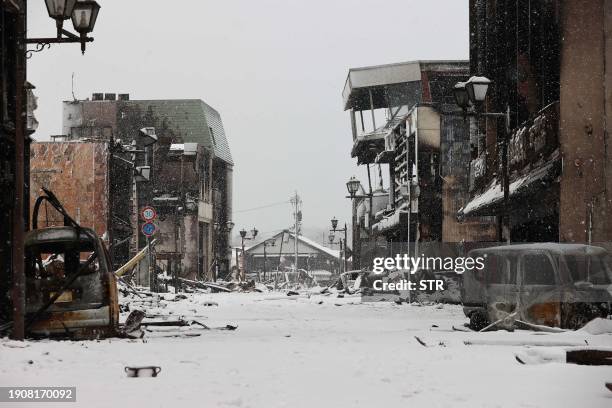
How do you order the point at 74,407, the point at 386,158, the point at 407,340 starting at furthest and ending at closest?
the point at 386,158 → the point at 407,340 → the point at 74,407

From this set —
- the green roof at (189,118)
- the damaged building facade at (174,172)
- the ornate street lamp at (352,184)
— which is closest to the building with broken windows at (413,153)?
the ornate street lamp at (352,184)

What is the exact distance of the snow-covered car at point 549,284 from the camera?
47.6 feet

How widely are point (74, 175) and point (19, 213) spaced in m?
33.6

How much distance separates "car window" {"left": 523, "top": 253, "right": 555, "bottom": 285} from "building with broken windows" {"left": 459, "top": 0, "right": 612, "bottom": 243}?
345cm

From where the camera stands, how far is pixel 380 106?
5391 cm

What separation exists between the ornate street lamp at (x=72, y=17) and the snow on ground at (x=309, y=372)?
171 inches

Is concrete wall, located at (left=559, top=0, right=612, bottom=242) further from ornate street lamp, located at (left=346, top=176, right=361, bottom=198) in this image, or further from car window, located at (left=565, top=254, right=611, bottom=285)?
ornate street lamp, located at (left=346, top=176, right=361, bottom=198)

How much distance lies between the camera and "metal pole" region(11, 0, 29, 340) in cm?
1187

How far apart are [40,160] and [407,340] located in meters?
34.2

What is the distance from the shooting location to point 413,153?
142 ft

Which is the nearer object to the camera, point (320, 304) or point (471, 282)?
point (471, 282)

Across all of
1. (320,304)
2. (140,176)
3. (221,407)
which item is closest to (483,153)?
(320,304)

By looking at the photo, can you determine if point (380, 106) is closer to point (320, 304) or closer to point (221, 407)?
point (320, 304)

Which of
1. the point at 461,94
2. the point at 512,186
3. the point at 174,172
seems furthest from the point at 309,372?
the point at 174,172
